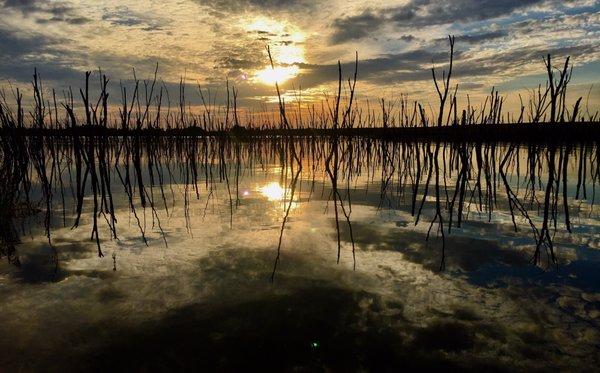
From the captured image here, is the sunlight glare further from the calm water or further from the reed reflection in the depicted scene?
the calm water

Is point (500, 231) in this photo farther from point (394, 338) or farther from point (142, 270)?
point (142, 270)

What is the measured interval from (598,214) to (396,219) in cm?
319

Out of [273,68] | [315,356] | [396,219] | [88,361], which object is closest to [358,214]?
[396,219]

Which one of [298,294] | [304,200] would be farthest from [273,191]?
[298,294]

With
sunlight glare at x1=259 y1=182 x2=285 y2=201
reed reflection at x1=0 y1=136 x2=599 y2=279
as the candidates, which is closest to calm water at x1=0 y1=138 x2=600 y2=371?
reed reflection at x1=0 y1=136 x2=599 y2=279

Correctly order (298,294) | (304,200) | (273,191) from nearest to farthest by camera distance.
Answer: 1. (298,294)
2. (304,200)
3. (273,191)

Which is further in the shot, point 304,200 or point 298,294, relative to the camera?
point 304,200

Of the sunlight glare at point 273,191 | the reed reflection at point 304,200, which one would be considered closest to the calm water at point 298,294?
the reed reflection at point 304,200

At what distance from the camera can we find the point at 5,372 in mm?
2516

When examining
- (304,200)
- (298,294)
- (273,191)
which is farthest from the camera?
(273,191)

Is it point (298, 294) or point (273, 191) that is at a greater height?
point (273, 191)

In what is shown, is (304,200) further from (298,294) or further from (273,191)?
(298,294)

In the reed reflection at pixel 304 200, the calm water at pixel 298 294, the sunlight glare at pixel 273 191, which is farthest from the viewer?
the sunlight glare at pixel 273 191

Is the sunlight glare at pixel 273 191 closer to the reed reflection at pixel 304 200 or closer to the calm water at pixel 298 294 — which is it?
the reed reflection at pixel 304 200
